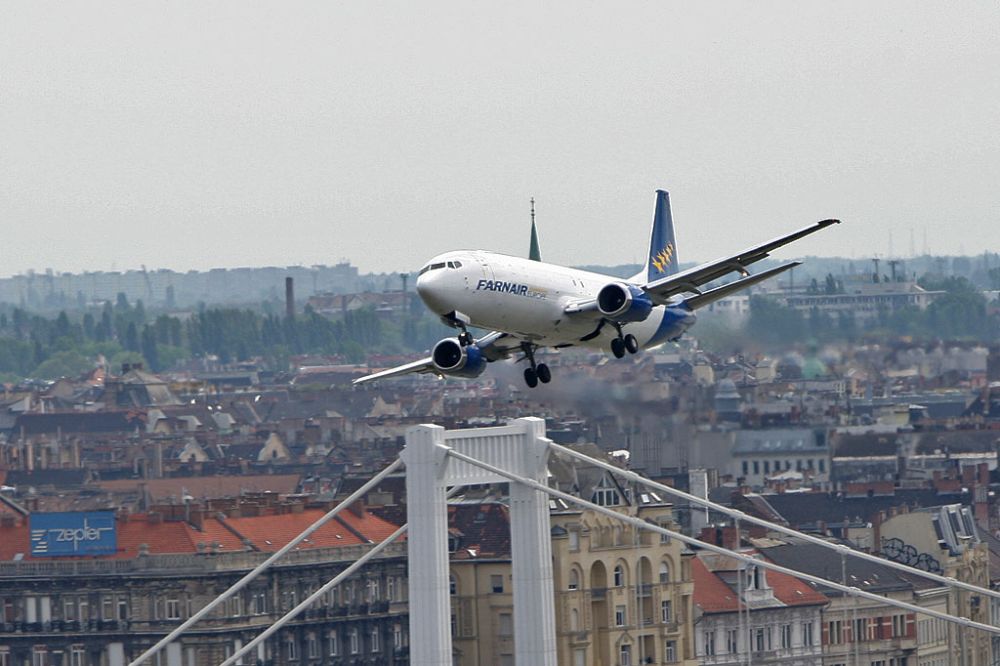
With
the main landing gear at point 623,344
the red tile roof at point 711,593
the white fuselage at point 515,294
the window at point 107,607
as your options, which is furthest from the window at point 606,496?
the main landing gear at point 623,344

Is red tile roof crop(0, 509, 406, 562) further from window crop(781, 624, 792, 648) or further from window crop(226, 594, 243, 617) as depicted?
window crop(781, 624, 792, 648)

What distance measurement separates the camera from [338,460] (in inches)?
4941

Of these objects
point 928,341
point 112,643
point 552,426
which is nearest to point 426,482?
point 112,643

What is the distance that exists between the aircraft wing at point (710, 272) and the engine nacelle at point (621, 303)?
0.95 metres

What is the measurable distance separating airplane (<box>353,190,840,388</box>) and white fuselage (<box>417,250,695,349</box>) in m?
0.01

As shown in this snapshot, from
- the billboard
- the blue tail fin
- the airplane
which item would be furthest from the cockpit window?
the billboard

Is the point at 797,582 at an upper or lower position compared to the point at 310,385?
lower

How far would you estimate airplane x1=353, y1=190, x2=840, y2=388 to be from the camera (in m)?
39.9

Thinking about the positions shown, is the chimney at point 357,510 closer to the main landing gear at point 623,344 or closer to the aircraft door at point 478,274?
the main landing gear at point 623,344

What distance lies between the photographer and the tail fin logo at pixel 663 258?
5241 centimetres

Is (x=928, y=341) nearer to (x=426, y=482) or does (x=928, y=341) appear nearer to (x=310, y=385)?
(x=310, y=385)

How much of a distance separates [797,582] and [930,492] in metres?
23.4

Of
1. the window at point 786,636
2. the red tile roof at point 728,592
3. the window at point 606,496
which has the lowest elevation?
the window at point 786,636

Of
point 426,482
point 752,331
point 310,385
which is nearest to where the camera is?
point 426,482
